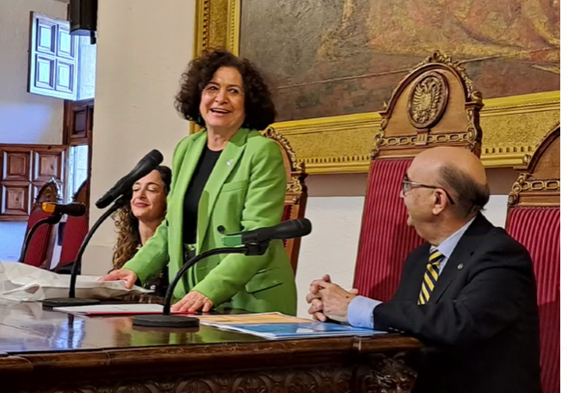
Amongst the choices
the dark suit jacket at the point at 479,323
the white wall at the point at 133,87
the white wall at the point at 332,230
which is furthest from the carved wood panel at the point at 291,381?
the white wall at the point at 133,87

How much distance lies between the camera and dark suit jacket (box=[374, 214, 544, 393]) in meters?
1.71

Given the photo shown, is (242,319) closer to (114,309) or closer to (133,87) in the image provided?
(114,309)

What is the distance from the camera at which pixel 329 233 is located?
12.8ft

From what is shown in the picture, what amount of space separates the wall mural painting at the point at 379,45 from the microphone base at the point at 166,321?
1.73 metres

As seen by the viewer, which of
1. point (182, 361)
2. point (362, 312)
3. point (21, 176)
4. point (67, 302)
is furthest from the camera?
point (21, 176)

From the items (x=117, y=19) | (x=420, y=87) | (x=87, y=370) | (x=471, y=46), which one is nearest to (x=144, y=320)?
(x=87, y=370)

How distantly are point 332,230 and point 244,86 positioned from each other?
144 cm

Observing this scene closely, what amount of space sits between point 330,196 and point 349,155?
0.30 metres

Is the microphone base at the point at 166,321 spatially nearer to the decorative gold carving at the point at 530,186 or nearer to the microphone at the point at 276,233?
the microphone at the point at 276,233

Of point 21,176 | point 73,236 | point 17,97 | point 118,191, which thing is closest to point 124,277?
point 118,191

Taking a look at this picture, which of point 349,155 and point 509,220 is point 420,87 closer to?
point 509,220

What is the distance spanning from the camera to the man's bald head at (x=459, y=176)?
80.7 inches

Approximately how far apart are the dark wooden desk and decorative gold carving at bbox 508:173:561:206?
793mm

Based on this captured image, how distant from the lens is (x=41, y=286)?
2244 millimetres
